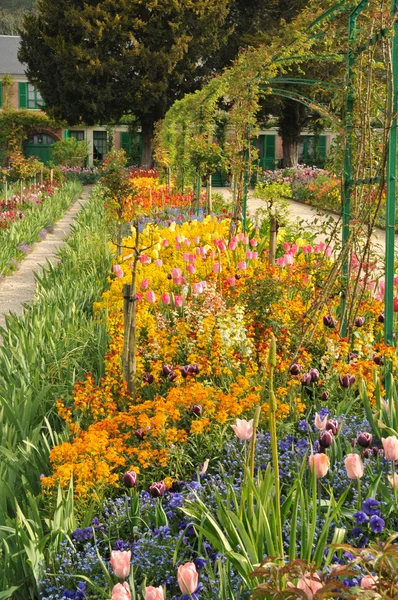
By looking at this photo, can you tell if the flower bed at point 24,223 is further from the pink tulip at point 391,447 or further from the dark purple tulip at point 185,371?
the pink tulip at point 391,447

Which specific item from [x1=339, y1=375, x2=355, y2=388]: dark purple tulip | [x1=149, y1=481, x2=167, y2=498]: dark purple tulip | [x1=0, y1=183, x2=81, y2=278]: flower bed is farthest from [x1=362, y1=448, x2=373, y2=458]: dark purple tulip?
[x1=0, y1=183, x2=81, y2=278]: flower bed

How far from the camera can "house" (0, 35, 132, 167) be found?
133ft

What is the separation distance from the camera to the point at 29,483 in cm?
308

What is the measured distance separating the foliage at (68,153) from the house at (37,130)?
2.82 metres

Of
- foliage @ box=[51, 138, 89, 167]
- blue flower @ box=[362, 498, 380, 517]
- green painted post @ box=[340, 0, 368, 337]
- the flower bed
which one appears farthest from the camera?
foliage @ box=[51, 138, 89, 167]

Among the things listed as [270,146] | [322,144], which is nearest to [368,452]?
[322,144]

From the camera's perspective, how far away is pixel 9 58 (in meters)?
43.6

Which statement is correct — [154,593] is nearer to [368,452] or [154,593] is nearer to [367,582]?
[367,582]

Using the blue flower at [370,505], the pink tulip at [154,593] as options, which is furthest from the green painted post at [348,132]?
the pink tulip at [154,593]

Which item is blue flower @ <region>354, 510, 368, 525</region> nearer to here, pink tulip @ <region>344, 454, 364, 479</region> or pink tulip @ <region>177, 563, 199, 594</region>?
pink tulip @ <region>344, 454, 364, 479</region>

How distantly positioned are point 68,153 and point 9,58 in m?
10.9

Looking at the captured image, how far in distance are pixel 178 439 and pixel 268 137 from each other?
39.5m

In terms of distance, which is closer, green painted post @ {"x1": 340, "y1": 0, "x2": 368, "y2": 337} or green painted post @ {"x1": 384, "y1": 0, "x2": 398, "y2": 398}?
green painted post @ {"x1": 384, "y1": 0, "x2": 398, "y2": 398}

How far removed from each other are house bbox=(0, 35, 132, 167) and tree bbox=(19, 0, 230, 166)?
27.1ft
